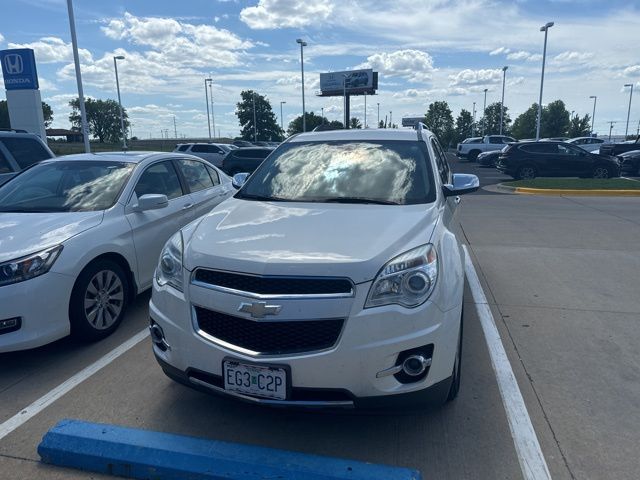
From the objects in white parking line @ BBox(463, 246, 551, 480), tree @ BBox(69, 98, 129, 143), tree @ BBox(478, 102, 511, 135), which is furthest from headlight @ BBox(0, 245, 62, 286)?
tree @ BBox(69, 98, 129, 143)

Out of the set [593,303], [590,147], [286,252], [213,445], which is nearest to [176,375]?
[213,445]

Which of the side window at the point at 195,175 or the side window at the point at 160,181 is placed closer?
the side window at the point at 160,181

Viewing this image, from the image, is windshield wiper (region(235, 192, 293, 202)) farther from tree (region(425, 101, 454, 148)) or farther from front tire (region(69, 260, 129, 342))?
tree (region(425, 101, 454, 148))

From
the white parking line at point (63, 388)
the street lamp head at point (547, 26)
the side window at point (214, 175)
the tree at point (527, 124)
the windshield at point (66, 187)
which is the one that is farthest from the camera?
the tree at point (527, 124)

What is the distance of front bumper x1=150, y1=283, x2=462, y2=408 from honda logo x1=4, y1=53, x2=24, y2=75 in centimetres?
1936

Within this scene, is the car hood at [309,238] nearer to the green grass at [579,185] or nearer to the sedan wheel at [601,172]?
the green grass at [579,185]

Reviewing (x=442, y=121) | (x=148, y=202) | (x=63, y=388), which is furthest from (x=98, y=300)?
(x=442, y=121)

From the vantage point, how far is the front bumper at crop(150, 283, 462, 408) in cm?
249

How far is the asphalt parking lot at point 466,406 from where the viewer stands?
2.75 metres

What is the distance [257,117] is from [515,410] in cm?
8053

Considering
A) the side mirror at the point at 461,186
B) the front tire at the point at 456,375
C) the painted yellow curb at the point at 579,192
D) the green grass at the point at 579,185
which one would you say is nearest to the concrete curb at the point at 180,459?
the front tire at the point at 456,375

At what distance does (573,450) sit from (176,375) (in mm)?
2299

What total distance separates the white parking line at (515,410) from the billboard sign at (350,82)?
6754 cm

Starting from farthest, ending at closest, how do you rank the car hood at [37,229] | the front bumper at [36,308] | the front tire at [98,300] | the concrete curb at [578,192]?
the concrete curb at [578,192] < the front tire at [98,300] < the car hood at [37,229] < the front bumper at [36,308]
